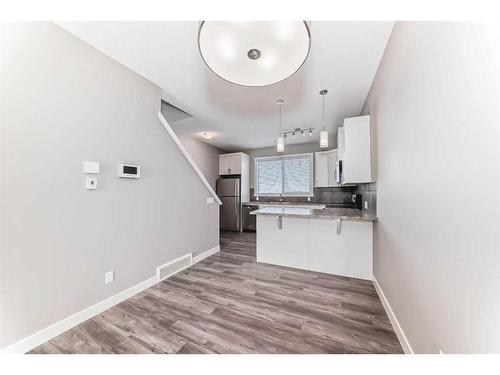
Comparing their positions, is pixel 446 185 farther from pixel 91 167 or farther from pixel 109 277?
pixel 109 277

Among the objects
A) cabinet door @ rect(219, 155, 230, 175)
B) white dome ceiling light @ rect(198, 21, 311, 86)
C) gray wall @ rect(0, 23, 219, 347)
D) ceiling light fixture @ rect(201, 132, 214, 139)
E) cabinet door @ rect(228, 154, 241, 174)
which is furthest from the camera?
cabinet door @ rect(219, 155, 230, 175)

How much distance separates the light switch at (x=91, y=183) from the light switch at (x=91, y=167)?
64 millimetres

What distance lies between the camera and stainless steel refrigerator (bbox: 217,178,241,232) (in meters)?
5.25

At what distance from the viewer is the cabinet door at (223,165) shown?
5.54 metres

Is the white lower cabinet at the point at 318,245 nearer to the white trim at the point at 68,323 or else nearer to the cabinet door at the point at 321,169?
the white trim at the point at 68,323

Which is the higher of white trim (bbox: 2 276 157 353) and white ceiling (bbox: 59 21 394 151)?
white ceiling (bbox: 59 21 394 151)

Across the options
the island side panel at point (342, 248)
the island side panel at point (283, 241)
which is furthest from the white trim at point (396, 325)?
the island side panel at point (283, 241)

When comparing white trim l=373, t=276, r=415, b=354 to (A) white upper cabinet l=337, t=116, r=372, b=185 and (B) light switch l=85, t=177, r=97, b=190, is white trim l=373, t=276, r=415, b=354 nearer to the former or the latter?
(A) white upper cabinet l=337, t=116, r=372, b=185

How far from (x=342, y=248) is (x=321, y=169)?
2.70 metres

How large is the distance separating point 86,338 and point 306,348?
1667 mm

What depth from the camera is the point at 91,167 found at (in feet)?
5.31

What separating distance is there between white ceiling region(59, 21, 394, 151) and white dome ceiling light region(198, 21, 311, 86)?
0.87 m

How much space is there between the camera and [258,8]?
79 centimetres

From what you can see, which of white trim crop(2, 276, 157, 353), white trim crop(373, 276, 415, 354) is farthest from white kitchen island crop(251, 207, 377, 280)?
white trim crop(2, 276, 157, 353)
